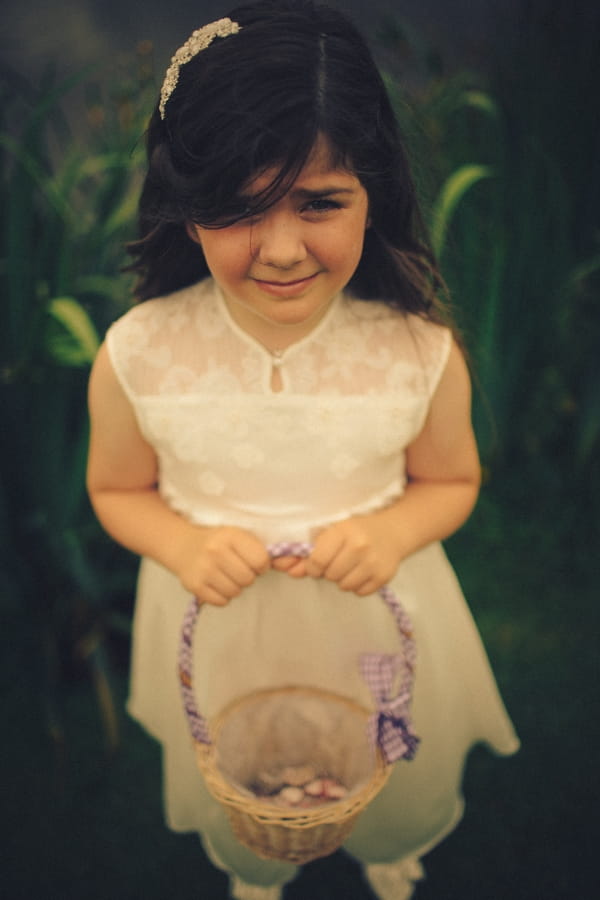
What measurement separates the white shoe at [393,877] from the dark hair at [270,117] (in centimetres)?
109

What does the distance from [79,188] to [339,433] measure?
1207 millimetres

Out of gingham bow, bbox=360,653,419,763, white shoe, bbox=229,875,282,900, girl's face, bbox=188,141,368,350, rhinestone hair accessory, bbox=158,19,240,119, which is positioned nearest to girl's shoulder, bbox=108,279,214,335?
girl's face, bbox=188,141,368,350

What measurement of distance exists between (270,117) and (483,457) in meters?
1.21

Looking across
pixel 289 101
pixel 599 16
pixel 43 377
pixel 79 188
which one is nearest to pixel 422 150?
pixel 289 101

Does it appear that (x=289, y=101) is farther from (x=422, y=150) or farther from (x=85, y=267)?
(x=85, y=267)

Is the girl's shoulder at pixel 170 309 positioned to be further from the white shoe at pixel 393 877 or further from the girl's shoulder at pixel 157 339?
the white shoe at pixel 393 877

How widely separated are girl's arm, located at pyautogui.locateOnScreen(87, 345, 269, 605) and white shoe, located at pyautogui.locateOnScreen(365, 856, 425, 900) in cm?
69

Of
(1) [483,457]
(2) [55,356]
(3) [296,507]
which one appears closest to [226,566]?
(3) [296,507]

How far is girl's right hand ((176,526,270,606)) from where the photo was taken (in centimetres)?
83

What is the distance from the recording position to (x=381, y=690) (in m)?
0.85

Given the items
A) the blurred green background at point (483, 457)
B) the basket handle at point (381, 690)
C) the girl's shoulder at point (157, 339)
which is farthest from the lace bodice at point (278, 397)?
the blurred green background at point (483, 457)

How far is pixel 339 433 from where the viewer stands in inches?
34.6

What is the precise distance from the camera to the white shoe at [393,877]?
3.85ft

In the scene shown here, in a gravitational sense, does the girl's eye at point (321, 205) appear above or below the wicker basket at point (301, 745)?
above
